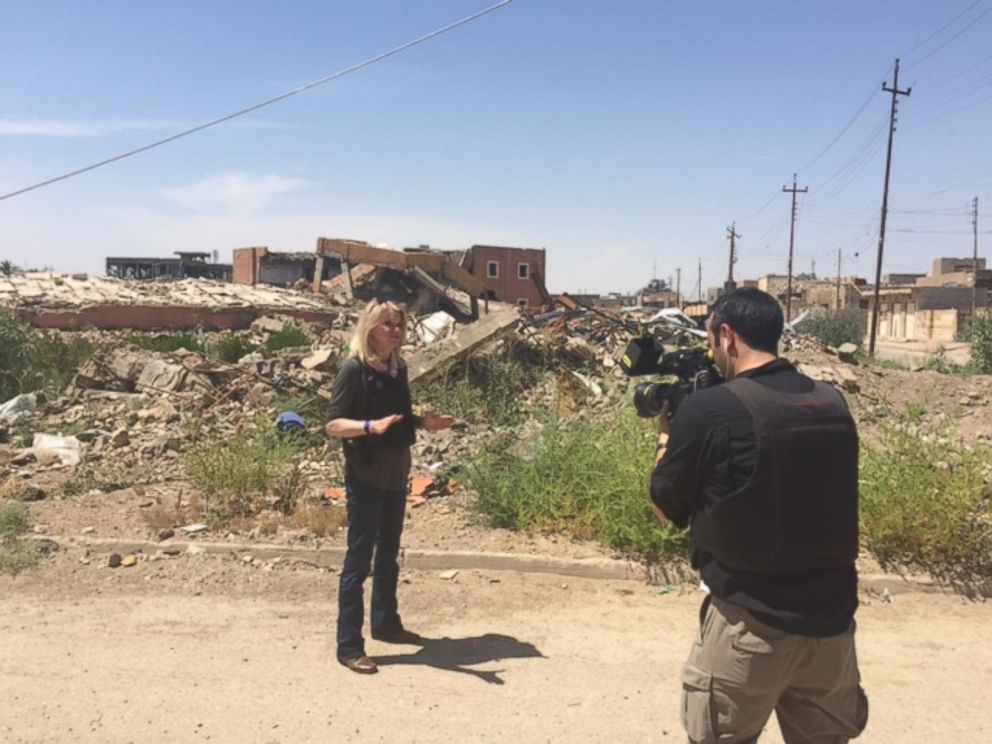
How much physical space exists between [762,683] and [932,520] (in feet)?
12.5

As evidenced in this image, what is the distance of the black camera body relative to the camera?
2436mm

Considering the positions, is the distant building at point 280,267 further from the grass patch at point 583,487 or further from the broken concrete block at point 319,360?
the grass patch at point 583,487

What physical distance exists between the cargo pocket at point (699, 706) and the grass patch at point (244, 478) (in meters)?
4.64

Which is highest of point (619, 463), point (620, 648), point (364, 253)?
point (364, 253)

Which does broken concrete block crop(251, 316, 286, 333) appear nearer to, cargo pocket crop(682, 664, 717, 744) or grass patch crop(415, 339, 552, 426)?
grass patch crop(415, 339, 552, 426)

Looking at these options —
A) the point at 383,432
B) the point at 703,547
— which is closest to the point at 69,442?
the point at 383,432

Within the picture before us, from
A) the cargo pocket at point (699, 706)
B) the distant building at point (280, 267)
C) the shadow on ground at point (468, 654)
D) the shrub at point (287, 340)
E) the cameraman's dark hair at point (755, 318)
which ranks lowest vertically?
the shadow on ground at point (468, 654)

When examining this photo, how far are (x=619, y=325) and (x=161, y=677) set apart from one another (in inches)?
507

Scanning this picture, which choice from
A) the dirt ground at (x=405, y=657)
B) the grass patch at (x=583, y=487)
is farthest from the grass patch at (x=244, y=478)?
the grass patch at (x=583, y=487)

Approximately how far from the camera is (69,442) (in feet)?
29.5

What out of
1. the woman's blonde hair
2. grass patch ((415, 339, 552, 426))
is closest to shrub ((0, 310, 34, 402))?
grass patch ((415, 339, 552, 426))

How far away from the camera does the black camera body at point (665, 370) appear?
2.44 metres

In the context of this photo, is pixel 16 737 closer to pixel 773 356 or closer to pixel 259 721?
pixel 259 721

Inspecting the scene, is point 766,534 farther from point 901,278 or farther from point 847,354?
point 901,278
